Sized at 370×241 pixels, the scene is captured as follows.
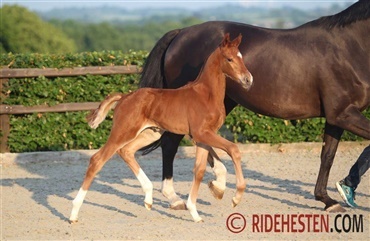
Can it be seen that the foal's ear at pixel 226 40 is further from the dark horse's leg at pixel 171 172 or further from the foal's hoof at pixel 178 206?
the foal's hoof at pixel 178 206

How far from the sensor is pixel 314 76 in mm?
7523

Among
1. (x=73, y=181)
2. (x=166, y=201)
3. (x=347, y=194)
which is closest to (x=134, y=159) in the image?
(x=166, y=201)

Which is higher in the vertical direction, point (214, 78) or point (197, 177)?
point (214, 78)

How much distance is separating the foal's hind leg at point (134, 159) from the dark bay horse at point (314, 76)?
0.58m

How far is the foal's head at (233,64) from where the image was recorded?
650cm

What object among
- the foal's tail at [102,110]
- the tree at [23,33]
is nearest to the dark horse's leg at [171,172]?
the foal's tail at [102,110]

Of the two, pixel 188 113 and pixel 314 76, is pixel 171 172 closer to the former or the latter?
pixel 188 113

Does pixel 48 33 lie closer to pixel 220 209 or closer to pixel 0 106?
pixel 0 106

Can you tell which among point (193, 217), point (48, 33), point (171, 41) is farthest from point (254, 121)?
point (48, 33)

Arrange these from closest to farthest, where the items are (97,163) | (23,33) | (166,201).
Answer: (97,163) < (166,201) < (23,33)

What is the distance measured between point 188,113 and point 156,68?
173 centimetres

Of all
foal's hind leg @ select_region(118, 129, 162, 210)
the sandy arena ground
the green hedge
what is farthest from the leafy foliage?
foal's hind leg @ select_region(118, 129, 162, 210)

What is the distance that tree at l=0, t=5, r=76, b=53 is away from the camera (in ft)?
81.0

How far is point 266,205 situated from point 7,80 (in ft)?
15.4
